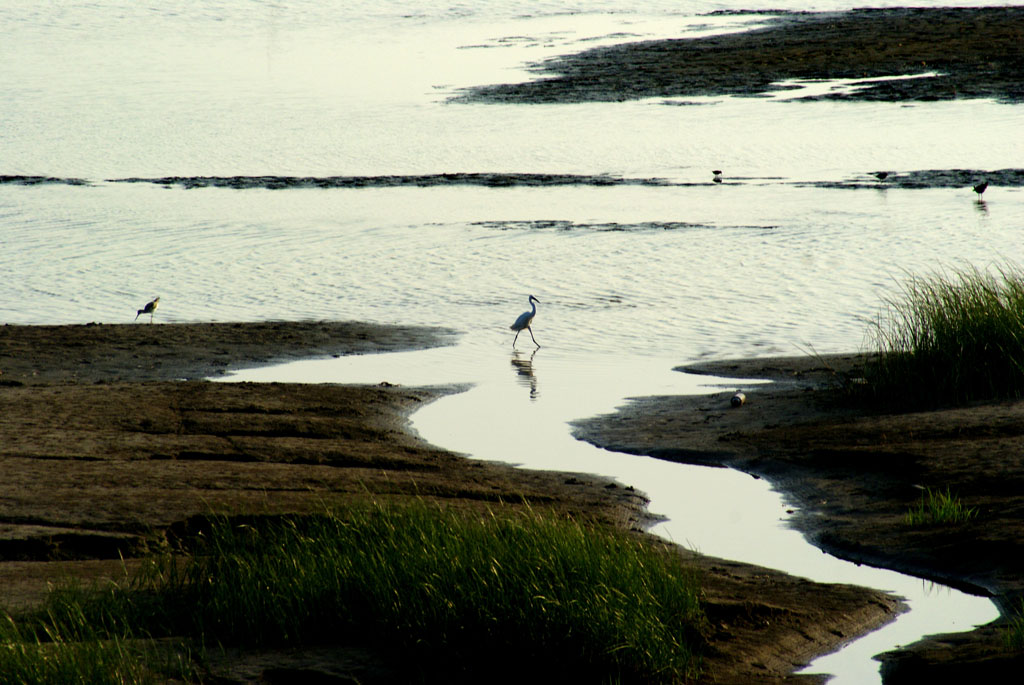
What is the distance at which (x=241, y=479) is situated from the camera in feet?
27.8

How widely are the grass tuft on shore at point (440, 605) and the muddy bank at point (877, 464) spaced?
45.5 inches

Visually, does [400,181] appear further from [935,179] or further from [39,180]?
[935,179]

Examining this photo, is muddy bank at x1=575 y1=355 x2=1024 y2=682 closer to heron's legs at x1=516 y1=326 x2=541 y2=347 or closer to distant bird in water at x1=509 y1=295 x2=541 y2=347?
heron's legs at x1=516 y1=326 x2=541 y2=347

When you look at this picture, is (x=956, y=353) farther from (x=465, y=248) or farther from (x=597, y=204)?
(x=597, y=204)

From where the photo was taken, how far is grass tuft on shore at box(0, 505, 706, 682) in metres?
5.48

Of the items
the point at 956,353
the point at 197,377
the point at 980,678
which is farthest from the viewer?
the point at 197,377

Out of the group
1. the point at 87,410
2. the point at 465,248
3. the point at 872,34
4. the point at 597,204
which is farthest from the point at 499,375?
the point at 872,34

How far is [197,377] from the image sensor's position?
12.8m

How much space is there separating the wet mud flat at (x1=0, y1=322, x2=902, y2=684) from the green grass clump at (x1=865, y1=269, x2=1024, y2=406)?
113 inches

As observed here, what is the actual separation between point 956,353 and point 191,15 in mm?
67256

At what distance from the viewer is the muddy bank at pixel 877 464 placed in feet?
21.9

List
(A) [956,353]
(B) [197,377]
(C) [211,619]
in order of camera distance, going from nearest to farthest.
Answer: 1. (C) [211,619]
2. (A) [956,353]
3. (B) [197,377]

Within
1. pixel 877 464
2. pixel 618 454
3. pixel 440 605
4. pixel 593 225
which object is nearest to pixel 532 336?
pixel 618 454

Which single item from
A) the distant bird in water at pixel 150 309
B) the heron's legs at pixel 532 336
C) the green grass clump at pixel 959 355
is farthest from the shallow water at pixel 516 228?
the green grass clump at pixel 959 355
